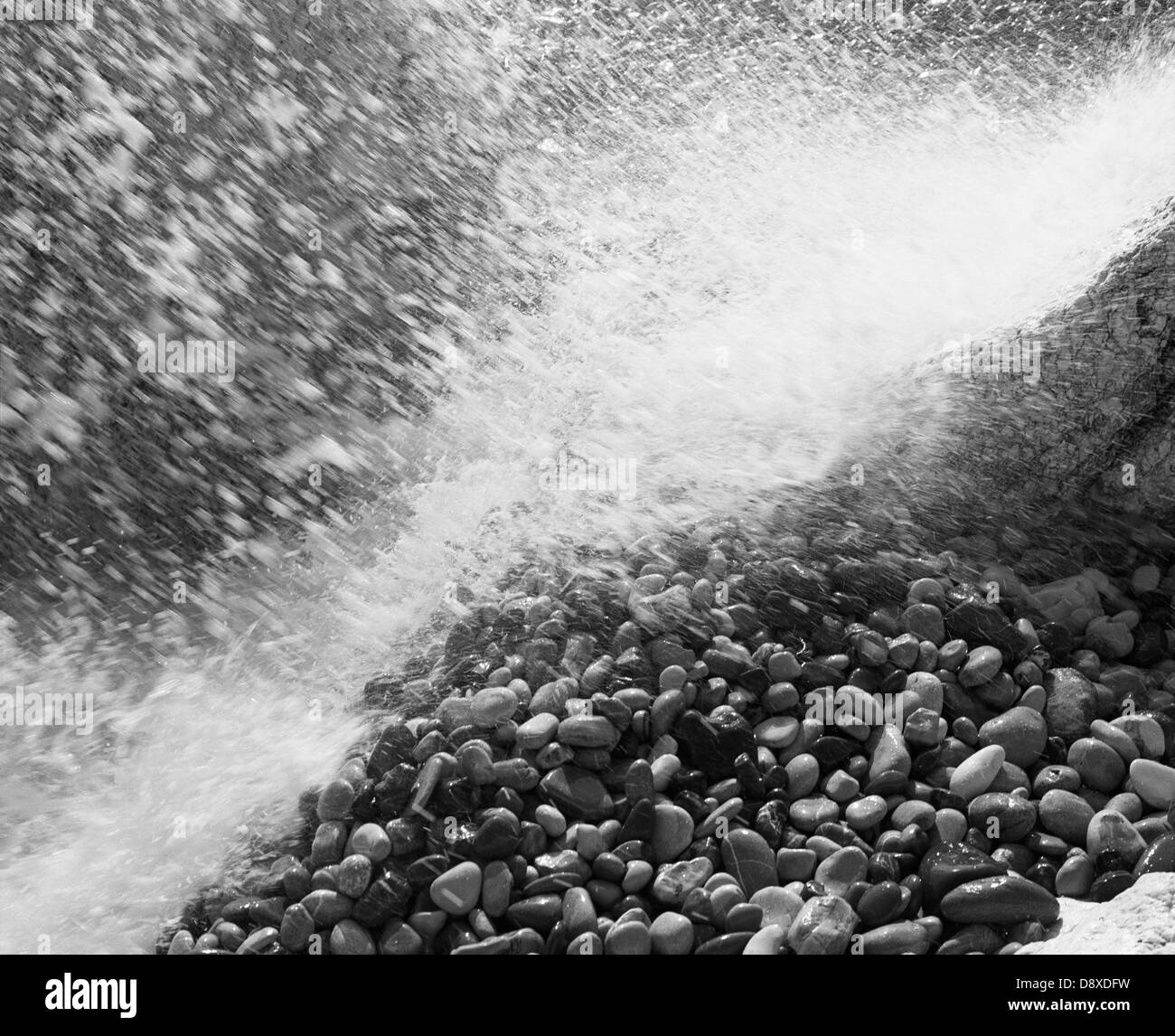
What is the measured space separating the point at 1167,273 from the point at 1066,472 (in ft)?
2.63

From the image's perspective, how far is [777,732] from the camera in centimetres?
334

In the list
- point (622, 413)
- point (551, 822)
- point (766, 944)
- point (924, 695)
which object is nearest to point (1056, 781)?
point (924, 695)

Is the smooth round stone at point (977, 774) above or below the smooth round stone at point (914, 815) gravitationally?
above

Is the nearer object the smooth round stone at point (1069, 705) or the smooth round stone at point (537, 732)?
the smooth round stone at point (537, 732)

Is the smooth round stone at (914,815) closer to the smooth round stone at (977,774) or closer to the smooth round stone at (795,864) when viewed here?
the smooth round stone at (977,774)

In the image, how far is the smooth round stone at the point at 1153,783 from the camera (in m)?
3.14

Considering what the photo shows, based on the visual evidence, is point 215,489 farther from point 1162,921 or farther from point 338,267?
point 1162,921

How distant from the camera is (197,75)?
262 inches

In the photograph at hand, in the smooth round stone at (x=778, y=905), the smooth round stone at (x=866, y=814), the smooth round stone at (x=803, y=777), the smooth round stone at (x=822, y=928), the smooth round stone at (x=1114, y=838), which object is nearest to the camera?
the smooth round stone at (x=822, y=928)

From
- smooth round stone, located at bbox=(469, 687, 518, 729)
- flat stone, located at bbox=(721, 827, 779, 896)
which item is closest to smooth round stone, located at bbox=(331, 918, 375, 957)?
smooth round stone, located at bbox=(469, 687, 518, 729)

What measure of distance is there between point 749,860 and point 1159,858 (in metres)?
1.14

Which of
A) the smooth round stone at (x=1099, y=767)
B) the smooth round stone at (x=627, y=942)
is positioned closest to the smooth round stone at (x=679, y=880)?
the smooth round stone at (x=627, y=942)

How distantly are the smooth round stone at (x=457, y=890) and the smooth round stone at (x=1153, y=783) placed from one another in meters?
2.01

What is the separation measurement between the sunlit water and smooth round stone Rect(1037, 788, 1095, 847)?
143cm
